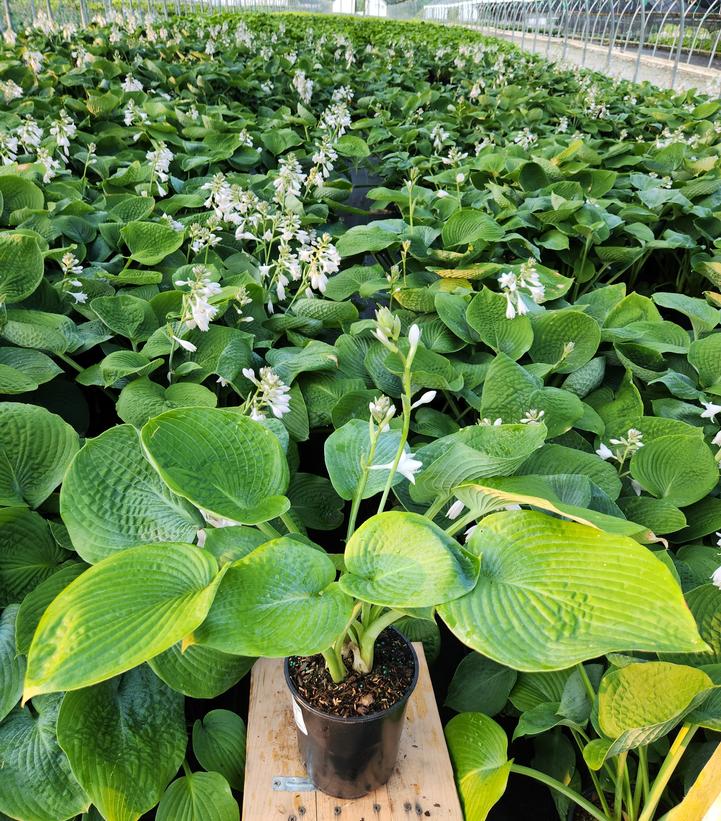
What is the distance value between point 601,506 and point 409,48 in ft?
24.1

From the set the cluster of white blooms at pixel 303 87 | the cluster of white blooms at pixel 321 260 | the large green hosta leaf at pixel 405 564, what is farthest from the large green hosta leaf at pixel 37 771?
the cluster of white blooms at pixel 303 87

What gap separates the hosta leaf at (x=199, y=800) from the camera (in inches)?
38.4

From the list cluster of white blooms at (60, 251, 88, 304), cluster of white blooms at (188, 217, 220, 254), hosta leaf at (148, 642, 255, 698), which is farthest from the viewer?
cluster of white blooms at (188, 217, 220, 254)

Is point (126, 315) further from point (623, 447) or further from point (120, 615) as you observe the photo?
point (623, 447)

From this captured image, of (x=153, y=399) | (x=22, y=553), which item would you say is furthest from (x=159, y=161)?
(x=22, y=553)

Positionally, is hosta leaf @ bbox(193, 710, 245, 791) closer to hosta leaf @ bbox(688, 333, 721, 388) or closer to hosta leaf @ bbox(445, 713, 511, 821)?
hosta leaf @ bbox(445, 713, 511, 821)

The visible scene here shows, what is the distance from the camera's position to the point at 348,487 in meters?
0.98

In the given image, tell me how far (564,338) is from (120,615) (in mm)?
1269

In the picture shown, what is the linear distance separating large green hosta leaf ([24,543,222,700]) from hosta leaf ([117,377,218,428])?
1.80 feet

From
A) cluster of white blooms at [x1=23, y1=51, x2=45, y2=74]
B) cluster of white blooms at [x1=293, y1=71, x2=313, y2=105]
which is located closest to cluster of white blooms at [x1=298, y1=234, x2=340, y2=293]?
cluster of white blooms at [x1=23, y1=51, x2=45, y2=74]

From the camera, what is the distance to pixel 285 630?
732 millimetres

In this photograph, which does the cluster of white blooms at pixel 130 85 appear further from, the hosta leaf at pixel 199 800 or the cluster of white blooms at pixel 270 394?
the hosta leaf at pixel 199 800

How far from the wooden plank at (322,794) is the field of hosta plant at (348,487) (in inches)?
1.9

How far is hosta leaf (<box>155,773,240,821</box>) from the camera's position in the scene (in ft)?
3.20
